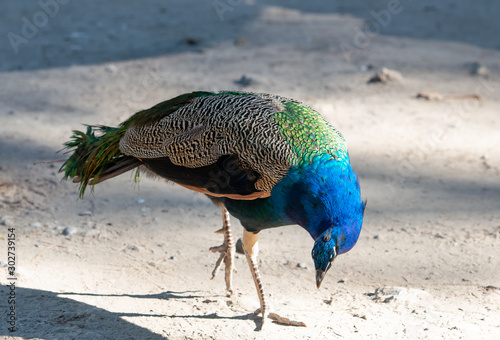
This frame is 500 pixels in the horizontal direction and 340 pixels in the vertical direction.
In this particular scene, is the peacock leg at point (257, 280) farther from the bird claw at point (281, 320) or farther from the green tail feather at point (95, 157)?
the green tail feather at point (95, 157)

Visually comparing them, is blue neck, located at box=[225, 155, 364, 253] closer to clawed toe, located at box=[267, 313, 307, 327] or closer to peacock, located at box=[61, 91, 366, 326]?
peacock, located at box=[61, 91, 366, 326]

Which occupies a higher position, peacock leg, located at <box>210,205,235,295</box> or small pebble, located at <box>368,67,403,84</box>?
small pebble, located at <box>368,67,403,84</box>

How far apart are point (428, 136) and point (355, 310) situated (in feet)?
11.6

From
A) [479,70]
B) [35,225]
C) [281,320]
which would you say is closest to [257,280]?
[281,320]

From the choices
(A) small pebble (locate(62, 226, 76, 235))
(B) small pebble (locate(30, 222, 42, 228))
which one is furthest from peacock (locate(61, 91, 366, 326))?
(B) small pebble (locate(30, 222, 42, 228))

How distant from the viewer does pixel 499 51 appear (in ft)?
33.1

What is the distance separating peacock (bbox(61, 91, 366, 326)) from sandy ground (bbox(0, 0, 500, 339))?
51 centimetres

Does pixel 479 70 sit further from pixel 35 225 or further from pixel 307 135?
pixel 35 225

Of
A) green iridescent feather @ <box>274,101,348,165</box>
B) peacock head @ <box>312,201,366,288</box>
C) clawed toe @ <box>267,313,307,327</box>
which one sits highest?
green iridescent feather @ <box>274,101,348,165</box>

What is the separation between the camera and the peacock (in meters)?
3.50

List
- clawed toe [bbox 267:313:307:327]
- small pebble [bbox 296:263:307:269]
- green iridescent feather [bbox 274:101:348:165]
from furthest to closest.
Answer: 1. small pebble [bbox 296:263:307:269]
2. clawed toe [bbox 267:313:307:327]
3. green iridescent feather [bbox 274:101:348:165]

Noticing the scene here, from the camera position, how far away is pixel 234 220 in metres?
5.54

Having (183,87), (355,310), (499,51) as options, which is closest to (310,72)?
(183,87)

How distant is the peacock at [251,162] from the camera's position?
350cm
